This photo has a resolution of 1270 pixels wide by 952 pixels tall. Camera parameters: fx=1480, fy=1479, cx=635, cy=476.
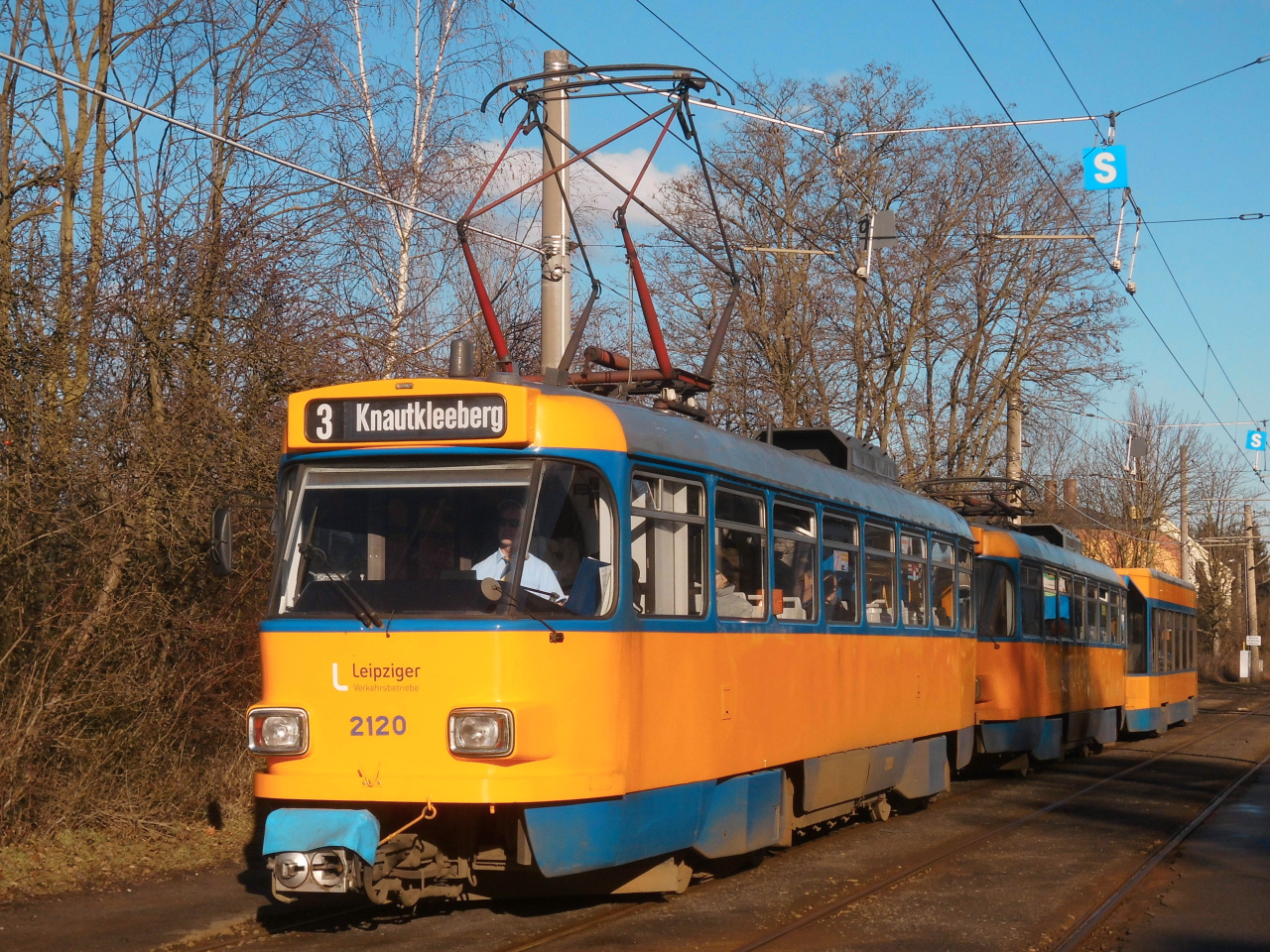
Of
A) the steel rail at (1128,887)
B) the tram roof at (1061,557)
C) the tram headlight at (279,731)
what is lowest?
the steel rail at (1128,887)

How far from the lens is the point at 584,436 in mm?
7422

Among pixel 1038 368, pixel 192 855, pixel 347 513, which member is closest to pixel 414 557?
pixel 347 513

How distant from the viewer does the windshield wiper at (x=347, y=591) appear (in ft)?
23.5

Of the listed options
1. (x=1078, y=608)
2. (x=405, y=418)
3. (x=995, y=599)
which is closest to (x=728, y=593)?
(x=405, y=418)

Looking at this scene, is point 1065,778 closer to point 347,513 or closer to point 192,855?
point 192,855

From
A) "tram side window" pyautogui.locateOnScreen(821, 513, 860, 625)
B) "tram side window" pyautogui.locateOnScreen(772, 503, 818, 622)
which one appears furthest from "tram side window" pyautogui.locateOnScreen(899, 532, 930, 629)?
"tram side window" pyautogui.locateOnScreen(772, 503, 818, 622)

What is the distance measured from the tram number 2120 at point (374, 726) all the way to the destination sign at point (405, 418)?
54.3 inches

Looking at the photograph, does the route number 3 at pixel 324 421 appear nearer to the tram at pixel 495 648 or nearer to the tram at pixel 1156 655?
the tram at pixel 495 648

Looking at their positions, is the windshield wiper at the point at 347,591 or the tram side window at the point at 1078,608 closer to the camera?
the windshield wiper at the point at 347,591

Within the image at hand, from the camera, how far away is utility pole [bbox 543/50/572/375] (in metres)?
11.9

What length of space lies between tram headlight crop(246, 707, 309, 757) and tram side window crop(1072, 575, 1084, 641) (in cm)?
1474

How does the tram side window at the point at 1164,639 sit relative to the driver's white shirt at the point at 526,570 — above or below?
below

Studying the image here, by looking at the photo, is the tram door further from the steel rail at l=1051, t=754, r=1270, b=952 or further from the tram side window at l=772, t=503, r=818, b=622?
the tram side window at l=772, t=503, r=818, b=622

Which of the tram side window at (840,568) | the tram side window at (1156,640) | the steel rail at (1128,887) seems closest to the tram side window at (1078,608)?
the steel rail at (1128,887)
